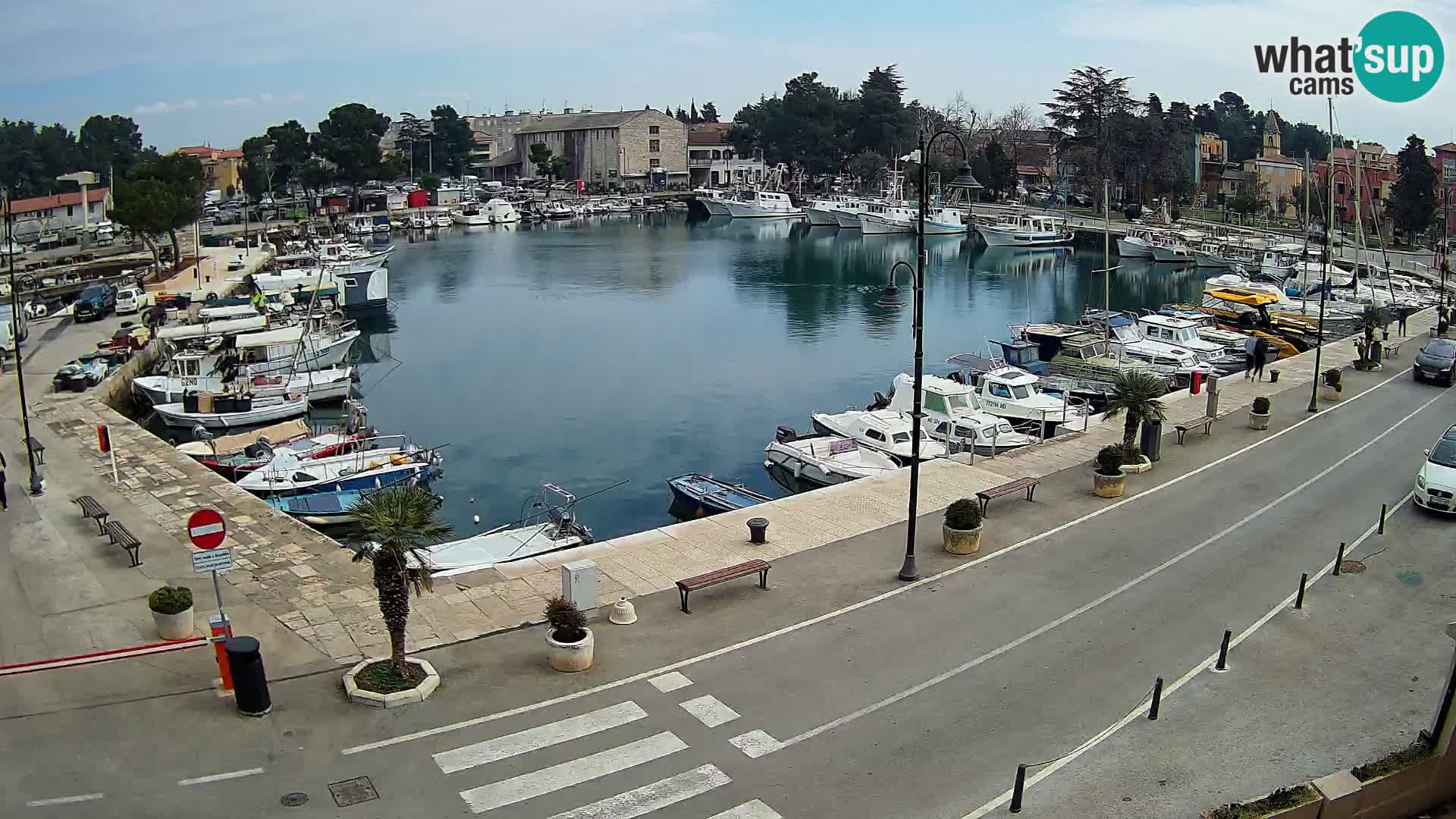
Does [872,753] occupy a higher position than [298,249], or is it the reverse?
[298,249]

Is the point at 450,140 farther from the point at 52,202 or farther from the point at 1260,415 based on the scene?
the point at 1260,415

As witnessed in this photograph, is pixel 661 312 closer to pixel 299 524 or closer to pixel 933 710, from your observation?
pixel 299 524

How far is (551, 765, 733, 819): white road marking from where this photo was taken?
39.6 feet

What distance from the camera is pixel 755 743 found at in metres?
13.7

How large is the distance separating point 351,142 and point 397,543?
136279 millimetres

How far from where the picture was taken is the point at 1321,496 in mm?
24281

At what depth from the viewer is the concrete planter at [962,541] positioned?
67.1 feet

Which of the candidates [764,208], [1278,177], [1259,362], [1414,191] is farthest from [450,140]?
[1259,362]

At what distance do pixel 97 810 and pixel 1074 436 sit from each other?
2503 centimetres

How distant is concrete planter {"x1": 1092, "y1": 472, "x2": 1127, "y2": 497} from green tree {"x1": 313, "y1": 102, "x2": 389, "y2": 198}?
13089cm

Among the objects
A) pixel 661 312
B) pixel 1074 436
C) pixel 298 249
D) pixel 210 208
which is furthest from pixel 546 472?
pixel 210 208

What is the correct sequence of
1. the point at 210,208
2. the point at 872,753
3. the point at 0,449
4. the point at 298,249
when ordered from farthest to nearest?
the point at 210,208 → the point at 298,249 → the point at 0,449 → the point at 872,753

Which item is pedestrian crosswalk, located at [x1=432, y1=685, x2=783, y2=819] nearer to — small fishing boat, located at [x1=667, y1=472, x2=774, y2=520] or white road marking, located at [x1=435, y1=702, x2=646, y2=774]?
white road marking, located at [x1=435, y1=702, x2=646, y2=774]

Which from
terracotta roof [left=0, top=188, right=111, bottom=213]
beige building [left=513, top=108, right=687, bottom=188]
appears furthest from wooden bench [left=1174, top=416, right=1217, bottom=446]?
beige building [left=513, top=108, right=687, bottom=188]
